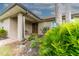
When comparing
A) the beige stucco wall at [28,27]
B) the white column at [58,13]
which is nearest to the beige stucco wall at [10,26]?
the beige stucco wall at [28,27]

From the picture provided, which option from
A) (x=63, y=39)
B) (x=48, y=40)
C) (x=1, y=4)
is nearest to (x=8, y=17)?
(x=1, y=4)

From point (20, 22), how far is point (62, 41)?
48 centimetres

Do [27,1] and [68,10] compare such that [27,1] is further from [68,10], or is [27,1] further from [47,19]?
[68,10]

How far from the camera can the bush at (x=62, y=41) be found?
192 centimetres

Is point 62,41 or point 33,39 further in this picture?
point 33,39

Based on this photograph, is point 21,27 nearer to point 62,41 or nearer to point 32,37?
point 32,37

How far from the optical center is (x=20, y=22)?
6.73 ft

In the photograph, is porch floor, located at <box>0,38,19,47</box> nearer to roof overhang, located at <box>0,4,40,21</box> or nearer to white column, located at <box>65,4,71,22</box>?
roof overhang, located at <box>0,4,40,21</box>

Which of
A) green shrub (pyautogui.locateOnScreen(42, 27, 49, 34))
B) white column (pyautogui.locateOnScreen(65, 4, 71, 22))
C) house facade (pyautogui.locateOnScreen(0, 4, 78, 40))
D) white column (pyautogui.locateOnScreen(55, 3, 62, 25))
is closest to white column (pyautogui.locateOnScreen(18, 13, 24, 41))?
house facade (pyautogui.locateOnScreen(0, 4, 78, 40))

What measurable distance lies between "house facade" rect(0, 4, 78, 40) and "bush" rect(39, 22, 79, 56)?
114mm

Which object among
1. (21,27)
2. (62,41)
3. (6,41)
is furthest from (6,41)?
(62,41)

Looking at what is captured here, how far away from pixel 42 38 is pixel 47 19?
0.21m

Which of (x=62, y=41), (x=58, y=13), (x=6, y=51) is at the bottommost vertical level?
(x=6, y=51)

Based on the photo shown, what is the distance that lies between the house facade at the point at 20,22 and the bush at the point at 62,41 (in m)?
0.11
